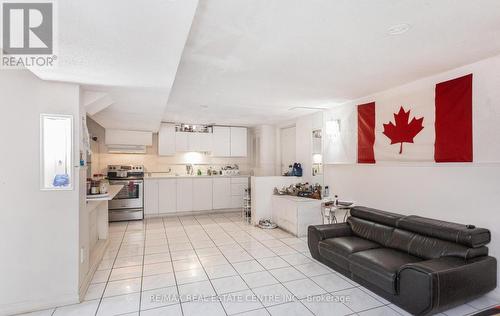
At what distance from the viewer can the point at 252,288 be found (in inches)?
108

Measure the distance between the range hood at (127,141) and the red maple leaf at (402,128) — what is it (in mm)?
5270

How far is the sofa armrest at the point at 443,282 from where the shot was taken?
2.05 metres

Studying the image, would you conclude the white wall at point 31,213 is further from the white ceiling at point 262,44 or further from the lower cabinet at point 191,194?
the lower cabinet at point 191,194

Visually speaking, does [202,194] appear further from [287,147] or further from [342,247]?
[342,247]

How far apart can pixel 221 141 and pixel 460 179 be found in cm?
539

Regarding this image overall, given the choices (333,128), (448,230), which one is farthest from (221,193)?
(448,230)

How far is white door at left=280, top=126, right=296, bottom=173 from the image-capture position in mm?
6175

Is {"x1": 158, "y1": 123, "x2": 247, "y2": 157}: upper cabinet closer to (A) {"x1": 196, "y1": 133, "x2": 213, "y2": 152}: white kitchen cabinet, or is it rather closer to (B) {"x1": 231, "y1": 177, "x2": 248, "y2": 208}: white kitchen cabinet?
(A) {"x1": 196, "y1": 133, "x2": 213, "y2": 152}: white kitchen cabinet

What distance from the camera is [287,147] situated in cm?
642

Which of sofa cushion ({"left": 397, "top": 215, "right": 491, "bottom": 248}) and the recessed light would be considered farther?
sofa cushion ({"left": 397, "top": 215, "right": 491, "bottom": 248})

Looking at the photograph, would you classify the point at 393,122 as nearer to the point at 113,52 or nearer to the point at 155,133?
the point at 113,52

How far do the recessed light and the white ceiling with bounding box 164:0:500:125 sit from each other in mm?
39

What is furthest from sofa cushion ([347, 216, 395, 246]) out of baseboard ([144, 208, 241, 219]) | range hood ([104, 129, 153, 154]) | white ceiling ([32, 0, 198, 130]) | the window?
range hood ([104, 129, 153, 154])

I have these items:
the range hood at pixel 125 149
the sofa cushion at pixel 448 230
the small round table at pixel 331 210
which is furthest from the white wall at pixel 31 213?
the range hood at pixel 125 149
